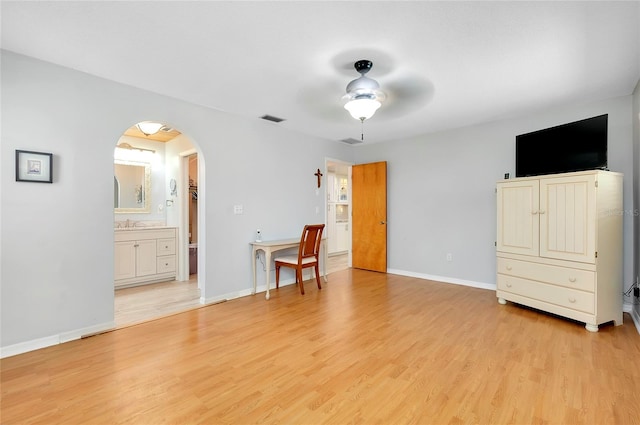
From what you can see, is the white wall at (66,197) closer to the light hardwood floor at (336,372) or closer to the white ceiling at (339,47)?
the white ceiling at (339,47)

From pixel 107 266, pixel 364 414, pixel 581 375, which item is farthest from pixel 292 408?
pixel 107 266

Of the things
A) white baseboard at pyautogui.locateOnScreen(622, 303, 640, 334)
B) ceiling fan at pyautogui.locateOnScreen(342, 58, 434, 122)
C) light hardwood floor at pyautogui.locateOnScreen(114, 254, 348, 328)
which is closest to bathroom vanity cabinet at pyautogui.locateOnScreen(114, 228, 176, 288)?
light hardwood floor at pyautogui.locateOnScreen(114, 254, 348, 328)

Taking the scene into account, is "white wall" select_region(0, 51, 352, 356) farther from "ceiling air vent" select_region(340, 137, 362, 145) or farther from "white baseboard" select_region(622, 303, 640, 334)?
"white baseboard" select_region(622, 303, 640, 334)

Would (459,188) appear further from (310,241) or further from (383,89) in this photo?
(310,241)

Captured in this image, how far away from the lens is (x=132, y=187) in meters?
4.86

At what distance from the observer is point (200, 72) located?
2721mm

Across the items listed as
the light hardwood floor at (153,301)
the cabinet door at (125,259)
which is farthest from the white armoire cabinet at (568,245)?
the cabinet door at (125,259)

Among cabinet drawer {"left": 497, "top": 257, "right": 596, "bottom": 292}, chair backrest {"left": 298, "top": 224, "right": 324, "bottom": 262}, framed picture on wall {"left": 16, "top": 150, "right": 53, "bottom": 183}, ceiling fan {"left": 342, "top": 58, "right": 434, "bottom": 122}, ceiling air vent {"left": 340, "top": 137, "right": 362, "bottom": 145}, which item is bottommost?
cabinet drawer {"left": 497, "top": 257, "right": 596, "bottom": 292}

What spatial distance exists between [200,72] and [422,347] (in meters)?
3.04

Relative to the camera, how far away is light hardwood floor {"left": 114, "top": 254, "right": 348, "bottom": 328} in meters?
3.20

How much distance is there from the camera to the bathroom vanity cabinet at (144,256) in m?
4.23

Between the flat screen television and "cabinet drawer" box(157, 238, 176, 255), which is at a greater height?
the flat screen television

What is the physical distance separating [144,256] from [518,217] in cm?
Answer: 496

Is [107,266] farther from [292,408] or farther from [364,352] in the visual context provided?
[364,352]
